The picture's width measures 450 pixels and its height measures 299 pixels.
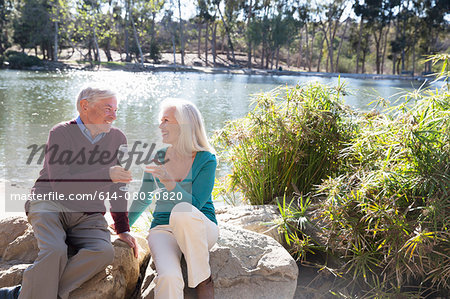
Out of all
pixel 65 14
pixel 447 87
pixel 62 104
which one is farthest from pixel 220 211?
pixel 65 14

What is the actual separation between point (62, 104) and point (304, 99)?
12.5 metres

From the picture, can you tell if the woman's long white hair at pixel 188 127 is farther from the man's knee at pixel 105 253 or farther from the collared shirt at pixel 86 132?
the man's knee at pixel 105 253

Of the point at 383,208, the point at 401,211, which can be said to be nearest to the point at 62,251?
the point at 383,208

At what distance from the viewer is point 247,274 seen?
7.64ft

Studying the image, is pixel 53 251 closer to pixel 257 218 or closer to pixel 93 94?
pixel 93 94

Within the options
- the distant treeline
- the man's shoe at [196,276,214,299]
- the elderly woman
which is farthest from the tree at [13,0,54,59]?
the man's shoe at [196,276,214,299]

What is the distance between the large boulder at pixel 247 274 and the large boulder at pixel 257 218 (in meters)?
0.43

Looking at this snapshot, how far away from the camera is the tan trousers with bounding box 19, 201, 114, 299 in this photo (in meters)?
1.93

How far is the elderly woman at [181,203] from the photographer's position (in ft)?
6.84

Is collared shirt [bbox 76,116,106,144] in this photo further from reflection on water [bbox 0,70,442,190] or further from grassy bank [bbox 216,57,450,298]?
reflection on water [bbox 0,70,442,190]

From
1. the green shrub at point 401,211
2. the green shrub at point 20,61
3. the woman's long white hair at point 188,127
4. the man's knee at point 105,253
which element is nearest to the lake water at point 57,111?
the green shrub at point 401,211

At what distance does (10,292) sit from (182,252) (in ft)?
2.65

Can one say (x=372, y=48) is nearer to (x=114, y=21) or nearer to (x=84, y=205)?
(x=114, y=21)

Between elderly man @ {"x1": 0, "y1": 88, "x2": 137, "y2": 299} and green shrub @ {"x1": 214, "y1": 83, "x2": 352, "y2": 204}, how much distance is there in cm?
138
